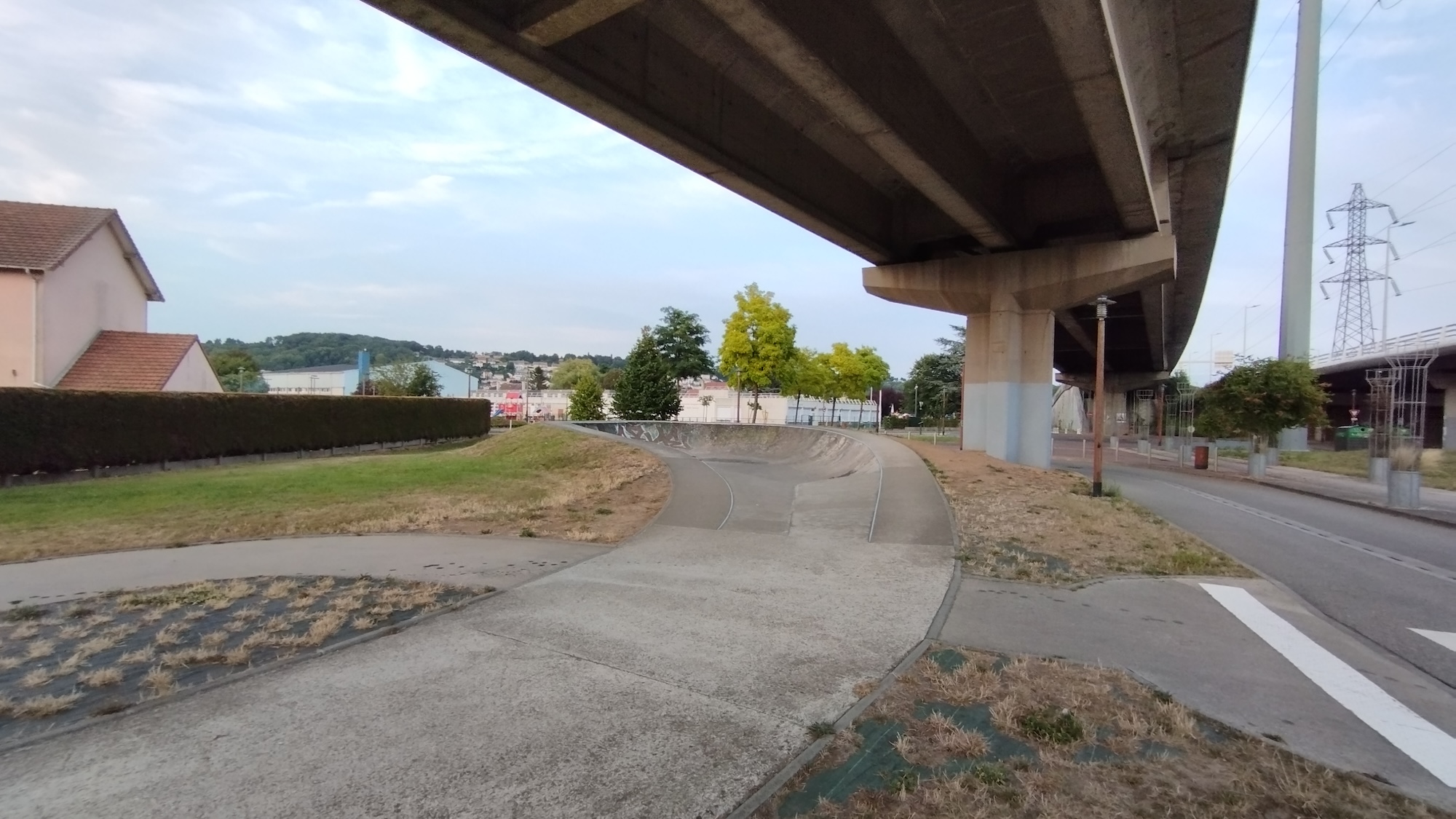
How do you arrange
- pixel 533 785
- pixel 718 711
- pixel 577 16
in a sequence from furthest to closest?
pixel 577 16 < pixel 718 711 < pixel 533 785

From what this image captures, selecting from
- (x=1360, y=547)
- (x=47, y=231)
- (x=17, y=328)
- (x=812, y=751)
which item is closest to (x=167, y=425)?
(x=17, y=328)

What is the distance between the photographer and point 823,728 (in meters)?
3.79

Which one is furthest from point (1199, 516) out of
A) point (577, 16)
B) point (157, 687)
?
point (157, 687)

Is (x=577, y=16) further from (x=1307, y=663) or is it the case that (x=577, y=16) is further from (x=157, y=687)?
(x=1307, y=663)

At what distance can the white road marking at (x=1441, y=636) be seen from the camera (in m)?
6.29

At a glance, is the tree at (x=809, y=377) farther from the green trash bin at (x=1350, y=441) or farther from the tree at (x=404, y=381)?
the green trash bin at (x=1350, y=441)

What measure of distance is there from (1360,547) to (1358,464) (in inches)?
1062

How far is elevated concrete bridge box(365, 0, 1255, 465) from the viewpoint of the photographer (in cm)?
711

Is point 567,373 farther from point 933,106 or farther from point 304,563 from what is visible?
point 304,563

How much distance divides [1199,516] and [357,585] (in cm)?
1554

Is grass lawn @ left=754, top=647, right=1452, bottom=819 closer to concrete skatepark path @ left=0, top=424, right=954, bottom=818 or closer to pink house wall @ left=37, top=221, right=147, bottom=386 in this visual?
concrete skatepark path @ left=0, top=424, right=954, bottom=818

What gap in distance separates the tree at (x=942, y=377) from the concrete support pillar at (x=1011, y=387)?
31.5 meters

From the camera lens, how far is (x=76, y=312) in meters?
26.3

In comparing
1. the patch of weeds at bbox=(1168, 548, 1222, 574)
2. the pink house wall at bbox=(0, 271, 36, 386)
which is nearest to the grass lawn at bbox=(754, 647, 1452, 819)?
the patch of weeds at bbox=(1168, 548, 1222, 574)
